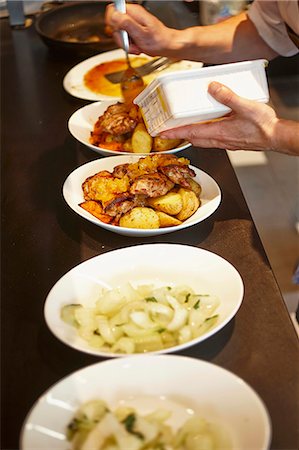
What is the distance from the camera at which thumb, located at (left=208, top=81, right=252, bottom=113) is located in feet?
4.38

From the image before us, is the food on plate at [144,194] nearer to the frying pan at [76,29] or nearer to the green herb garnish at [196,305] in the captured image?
the green herb garnish at [196,305]

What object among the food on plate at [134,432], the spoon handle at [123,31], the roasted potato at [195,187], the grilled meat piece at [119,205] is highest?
the spoon handle at [123,31]

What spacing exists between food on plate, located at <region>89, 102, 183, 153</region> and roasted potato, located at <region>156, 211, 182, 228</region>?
0.27 m

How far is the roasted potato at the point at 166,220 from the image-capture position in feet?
4.58

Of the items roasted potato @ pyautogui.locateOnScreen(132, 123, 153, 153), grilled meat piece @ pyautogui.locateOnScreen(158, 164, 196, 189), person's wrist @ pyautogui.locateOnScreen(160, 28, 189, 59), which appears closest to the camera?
grilled meat piece @ pyautogui.locateOnScreen(158, 164, 196, 189)

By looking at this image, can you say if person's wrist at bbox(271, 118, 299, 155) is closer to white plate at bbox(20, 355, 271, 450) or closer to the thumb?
the thumb

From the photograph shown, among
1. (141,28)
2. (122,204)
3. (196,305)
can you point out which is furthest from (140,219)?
(141,28)

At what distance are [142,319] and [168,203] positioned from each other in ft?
1.21

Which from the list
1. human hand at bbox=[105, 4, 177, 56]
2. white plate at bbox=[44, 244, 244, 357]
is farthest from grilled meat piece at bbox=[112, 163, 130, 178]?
human hand at bbox=[105, 4, 177, 56]

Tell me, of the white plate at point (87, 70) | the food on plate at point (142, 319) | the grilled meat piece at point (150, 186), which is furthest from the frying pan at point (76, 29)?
the food on plate at point (142, 319)

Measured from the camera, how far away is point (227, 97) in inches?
52.8

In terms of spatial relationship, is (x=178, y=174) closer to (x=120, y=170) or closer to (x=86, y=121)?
(x=120, y=170)

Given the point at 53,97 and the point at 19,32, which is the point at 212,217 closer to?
the point at 53,97

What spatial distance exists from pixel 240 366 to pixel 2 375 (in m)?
0.43
